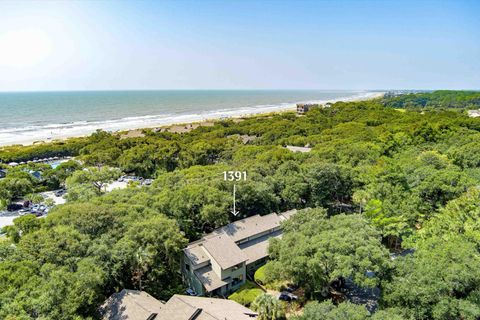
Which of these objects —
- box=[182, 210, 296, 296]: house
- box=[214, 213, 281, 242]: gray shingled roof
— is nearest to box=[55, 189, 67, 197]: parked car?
box=[182, 210, 296, 296]: house

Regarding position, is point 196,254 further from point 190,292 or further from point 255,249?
point 255,249

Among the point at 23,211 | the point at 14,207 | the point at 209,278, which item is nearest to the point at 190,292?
the point at 209,278

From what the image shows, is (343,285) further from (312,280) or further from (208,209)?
(208,209)

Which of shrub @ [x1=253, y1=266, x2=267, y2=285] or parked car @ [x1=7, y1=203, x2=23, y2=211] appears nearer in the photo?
shrub @ [x1=253, y1=266, x2=267, y2=285]

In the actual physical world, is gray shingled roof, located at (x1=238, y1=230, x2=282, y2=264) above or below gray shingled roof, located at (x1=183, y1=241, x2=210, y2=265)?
below

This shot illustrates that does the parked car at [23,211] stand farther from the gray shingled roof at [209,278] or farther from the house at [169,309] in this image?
the gray shingled roof at [209,278]

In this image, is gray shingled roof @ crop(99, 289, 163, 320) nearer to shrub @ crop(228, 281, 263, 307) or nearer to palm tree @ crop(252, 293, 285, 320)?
shrub @ crop(228, 281, 263, 307)

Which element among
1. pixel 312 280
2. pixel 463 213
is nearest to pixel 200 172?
pixel 312 280
